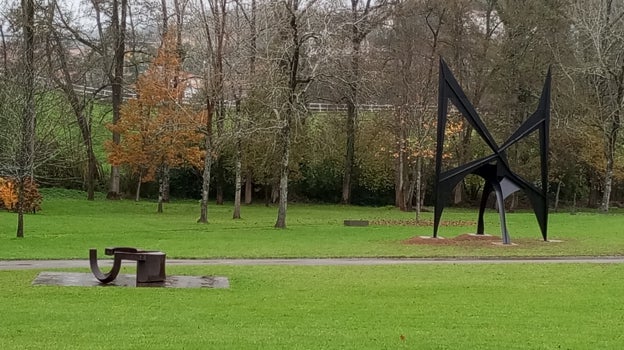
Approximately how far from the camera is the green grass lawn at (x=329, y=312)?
376 inches

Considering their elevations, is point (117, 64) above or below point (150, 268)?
above

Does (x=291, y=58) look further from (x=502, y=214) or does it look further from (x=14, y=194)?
(x=14, y=194)

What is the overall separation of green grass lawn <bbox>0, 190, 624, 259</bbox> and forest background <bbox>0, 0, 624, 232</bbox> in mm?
3199

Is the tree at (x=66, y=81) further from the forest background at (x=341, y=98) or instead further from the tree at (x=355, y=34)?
the tree at (x=355, y=34)

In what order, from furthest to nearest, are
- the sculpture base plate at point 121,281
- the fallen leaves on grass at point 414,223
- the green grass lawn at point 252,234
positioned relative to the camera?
1. the fallen leaves on grass at point 414,223
2. the green grass lawn at point 252,234
3. the sculpture base plate at point 121,281

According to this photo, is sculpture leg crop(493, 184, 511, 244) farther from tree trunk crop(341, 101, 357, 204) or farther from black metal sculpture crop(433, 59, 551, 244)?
tree trunk crop(341, 101, 357, 204)

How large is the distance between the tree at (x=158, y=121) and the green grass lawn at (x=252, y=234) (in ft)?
10.3

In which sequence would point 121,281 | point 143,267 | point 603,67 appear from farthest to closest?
1. point 603,67
2. point 121,281
3. point 143,267

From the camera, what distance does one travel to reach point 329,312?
40.2 ft

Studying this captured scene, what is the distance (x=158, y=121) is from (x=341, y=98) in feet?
45.7

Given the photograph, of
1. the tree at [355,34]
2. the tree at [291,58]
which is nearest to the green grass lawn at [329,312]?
the tree at [291,58]

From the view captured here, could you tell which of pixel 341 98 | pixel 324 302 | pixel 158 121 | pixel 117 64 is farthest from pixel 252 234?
pixel 117 64

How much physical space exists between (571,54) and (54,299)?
44.0 metres

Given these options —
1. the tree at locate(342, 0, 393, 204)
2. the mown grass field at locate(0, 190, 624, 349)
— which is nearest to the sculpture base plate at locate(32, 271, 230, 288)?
the mown grass field at locate(0, 190, 624, 349)
